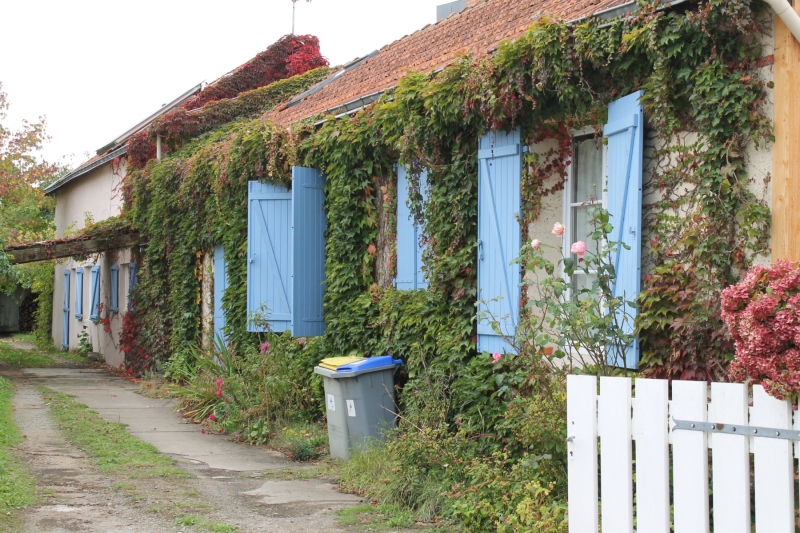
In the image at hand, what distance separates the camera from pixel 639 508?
4.15 m

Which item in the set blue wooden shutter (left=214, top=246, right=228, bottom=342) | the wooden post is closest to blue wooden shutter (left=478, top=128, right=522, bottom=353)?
the wooden post

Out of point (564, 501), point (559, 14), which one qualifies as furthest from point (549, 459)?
point (559, 14)

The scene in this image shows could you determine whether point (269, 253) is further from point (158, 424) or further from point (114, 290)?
point (114, 290)

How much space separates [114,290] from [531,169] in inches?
562

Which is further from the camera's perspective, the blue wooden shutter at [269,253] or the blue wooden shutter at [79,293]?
the blue wooden shutter at [79,293]

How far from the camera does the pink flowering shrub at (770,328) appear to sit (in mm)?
3523

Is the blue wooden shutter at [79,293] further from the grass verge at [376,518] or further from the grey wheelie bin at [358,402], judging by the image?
the grass verge at [376,518]

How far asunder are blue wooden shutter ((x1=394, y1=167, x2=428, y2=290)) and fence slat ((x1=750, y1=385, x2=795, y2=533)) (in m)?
5.35

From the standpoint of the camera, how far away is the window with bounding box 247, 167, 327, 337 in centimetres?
1027

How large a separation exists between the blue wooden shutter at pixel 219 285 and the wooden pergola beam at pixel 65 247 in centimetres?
439

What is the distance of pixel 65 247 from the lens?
1755 cm

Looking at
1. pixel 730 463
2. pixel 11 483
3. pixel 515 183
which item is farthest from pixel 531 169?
pixel 11 483

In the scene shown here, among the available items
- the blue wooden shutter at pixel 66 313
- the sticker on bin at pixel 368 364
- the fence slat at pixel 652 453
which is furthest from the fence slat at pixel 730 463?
the blue wooden shutter at pixel 66 313

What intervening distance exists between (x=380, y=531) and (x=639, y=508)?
2.37m
